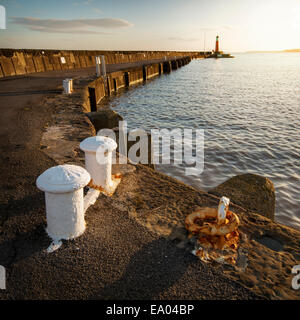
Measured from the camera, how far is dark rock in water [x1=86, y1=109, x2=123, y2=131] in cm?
817

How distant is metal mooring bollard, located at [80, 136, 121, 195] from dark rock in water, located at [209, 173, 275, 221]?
1.86m

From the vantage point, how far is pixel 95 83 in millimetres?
17281

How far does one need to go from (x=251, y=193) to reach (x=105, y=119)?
5.31 m

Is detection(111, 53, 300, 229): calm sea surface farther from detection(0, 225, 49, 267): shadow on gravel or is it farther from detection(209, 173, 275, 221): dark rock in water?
detection(0, 225, 49, 267): shadow on gravel

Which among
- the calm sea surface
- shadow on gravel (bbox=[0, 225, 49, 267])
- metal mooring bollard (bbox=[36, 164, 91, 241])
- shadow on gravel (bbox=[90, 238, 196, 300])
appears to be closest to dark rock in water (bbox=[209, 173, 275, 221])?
the calm sea surface

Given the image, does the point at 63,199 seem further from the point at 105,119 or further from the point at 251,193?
the point at 105,119

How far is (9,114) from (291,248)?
350 inches

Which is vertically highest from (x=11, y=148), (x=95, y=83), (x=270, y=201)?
(x=95, y=83)

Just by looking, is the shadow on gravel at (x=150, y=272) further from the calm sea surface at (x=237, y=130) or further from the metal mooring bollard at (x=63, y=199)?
the calm sea surface at (x=237, y=130)

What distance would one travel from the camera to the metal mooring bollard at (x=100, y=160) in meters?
3.82

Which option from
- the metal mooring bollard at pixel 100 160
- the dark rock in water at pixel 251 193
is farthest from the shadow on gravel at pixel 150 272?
the dark rock in water at pixel 251 193

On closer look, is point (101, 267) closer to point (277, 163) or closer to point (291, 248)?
point (291, 248)
